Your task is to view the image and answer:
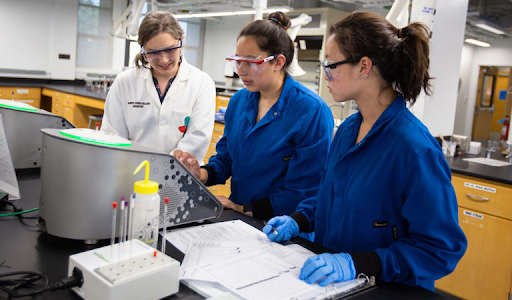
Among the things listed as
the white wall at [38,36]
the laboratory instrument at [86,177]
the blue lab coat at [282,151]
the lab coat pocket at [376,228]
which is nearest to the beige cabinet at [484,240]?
the blue lab coat at [282,151]

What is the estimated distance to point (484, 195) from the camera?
3131mm

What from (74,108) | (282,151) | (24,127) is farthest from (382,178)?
(74,108)

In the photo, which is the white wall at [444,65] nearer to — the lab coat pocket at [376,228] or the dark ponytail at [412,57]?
the dark ponytail at [412,57]

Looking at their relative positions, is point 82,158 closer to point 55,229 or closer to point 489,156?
point 55,229

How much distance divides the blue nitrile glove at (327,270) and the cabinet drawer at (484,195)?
2.40 meters

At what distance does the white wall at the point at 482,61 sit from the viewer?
12195 millimetres

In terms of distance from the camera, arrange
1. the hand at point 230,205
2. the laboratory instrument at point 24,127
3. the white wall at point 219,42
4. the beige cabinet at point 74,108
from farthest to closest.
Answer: the white wall at point 219,42, the beige cabinet at point 74,108, the laboratory instrument at point 24,127, the hand at point 230,205

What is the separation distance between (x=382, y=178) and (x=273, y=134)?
0.64 metres

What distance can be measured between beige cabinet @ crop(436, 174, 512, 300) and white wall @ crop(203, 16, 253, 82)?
8.74 m

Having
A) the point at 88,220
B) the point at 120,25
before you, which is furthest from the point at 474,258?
the point at 120,25

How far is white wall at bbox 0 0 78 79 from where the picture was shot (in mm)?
7660

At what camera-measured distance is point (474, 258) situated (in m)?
3.18

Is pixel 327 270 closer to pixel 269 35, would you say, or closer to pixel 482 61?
pixel 269 35

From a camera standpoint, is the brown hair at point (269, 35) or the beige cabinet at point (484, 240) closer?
the brown hair at point (269, 35)
